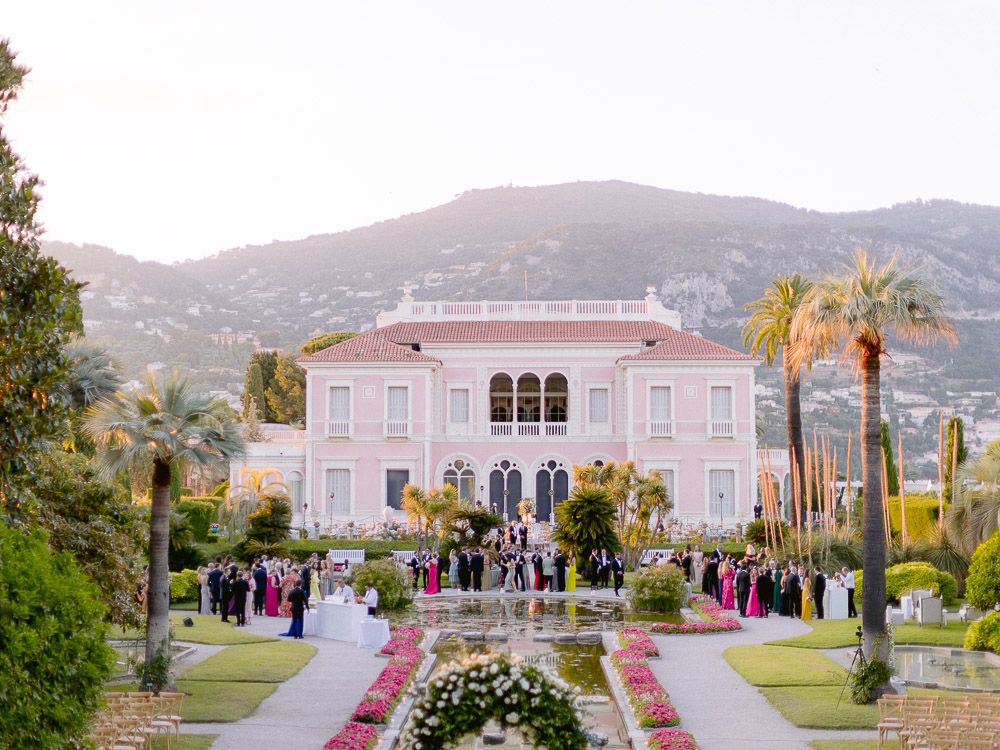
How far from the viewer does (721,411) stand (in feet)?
153

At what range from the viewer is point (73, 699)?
9.83m

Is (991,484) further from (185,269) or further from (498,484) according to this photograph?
(185,269)

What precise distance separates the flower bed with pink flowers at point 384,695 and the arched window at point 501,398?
2834 centimetres

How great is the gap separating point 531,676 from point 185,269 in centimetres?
16278

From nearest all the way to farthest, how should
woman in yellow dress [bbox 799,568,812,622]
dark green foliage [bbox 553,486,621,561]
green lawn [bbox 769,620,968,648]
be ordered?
green lawn [bbox 769,620,968,648], woman in yellow dress [bbox 799,568,812,622], dark green foliage [bbox 553,486,621,561]

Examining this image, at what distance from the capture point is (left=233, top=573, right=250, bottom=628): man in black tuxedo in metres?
24.6

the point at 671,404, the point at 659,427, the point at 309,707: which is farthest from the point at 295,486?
the point at 309,707

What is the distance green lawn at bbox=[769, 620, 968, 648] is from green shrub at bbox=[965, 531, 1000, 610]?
2.38 feet

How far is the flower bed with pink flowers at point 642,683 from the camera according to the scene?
1420 centimetres

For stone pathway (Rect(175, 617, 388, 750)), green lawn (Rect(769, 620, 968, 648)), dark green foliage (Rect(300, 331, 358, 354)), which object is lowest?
stone pathway (Rect(175, 617, 388, 750))

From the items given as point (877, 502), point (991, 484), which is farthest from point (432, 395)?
point (877, 502)

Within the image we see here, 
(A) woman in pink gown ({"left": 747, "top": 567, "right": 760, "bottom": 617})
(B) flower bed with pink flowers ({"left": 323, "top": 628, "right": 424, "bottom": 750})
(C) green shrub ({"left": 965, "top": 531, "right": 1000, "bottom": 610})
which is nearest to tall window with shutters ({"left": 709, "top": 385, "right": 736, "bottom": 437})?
(A) woman in pink gown ({"left": 747, "top": 567, "right": 760, "bottom": 617})

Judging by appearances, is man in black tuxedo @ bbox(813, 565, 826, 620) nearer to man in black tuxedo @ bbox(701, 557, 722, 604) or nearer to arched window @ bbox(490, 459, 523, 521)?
man in black tuxedo @ bbox(701, 557, 722, 604)

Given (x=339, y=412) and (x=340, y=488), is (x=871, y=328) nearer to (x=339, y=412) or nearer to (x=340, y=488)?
(x=339, y=412)
